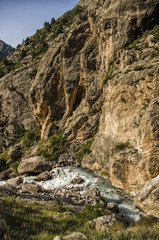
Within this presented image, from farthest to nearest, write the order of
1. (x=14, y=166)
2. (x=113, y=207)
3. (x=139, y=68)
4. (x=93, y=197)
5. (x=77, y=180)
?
(x=14, y=166)
(x=77, y=180)
(x=139, y=68)
(x=93, y=197)
(x=113, y=207)

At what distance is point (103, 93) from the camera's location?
26281 mm

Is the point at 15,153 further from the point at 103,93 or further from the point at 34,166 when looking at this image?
the point at 103,93

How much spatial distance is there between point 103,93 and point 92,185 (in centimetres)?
1375

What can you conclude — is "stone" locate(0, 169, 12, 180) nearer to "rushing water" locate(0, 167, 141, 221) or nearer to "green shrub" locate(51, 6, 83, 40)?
"rushing water" locate(0, 167, 141, 221)

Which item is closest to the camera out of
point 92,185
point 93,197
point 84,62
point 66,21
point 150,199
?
point 150,199

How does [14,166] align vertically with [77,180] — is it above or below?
below

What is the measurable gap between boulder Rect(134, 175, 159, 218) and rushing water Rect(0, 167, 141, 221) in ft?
3.69

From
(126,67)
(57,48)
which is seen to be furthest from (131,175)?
(57,48)

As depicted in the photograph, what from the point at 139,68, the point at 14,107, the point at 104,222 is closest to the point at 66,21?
the point at 14,107

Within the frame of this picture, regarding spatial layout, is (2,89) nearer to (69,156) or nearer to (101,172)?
(69,156)

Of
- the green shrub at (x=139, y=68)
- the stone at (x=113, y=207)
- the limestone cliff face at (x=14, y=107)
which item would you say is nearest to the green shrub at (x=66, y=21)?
the limestone cliff face at (x=14, y=107)

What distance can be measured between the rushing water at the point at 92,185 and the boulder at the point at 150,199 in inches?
44.3

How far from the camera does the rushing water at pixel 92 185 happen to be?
43.3 feet

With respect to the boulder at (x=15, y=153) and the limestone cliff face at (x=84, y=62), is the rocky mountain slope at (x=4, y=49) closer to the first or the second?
the limestone cliff face at (x=84, y=62)
